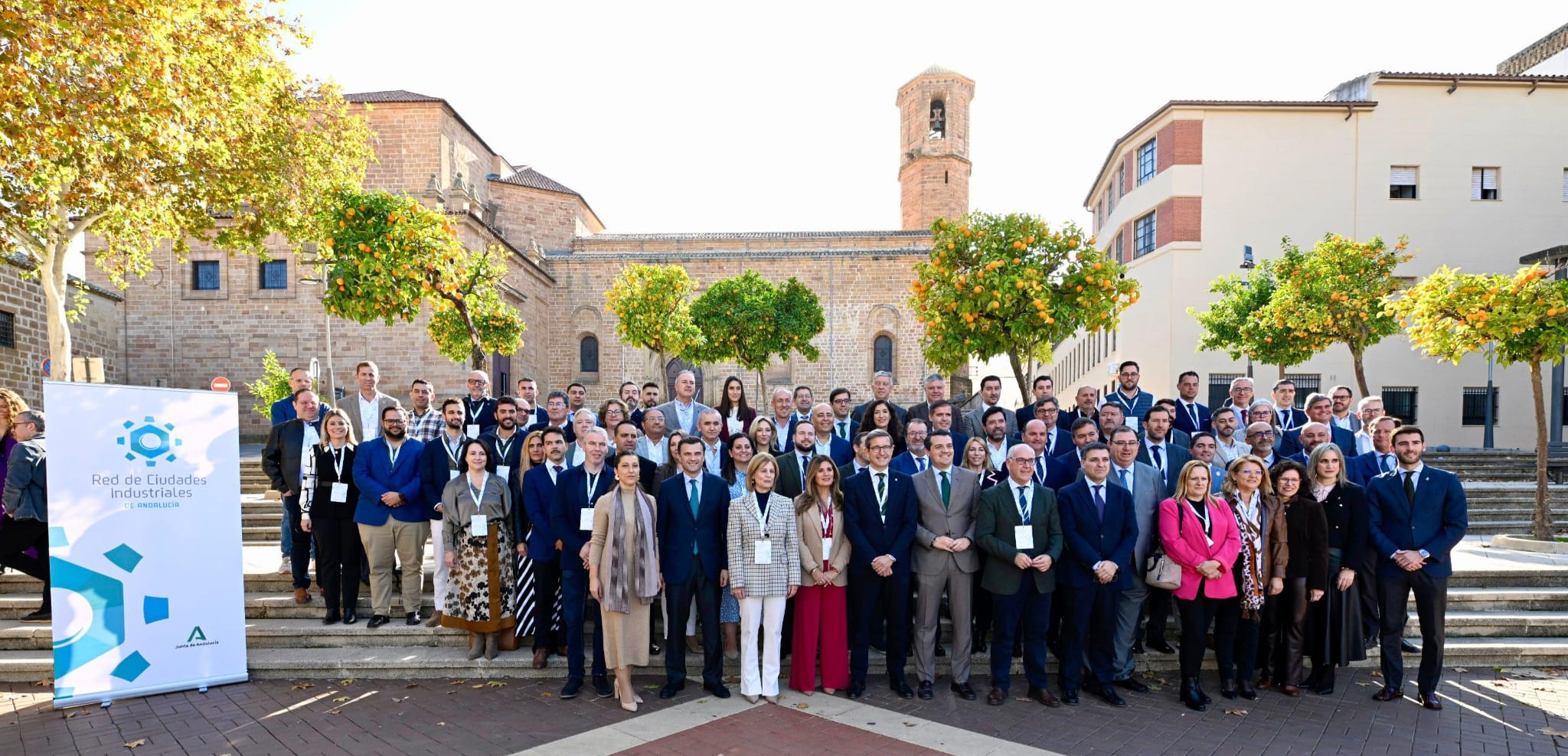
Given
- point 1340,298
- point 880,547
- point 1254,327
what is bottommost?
point 880,547

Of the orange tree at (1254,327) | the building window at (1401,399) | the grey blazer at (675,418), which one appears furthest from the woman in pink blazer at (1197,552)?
the building window at (1401,399)

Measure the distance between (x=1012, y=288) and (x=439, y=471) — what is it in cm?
855

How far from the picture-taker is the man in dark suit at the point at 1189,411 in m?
7.61

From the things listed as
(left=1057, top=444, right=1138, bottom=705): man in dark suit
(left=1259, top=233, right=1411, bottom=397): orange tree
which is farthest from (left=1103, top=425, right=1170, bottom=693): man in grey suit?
(left=1259, top=233, right=1411, bottom=397): orange tree

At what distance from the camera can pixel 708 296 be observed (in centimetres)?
2478

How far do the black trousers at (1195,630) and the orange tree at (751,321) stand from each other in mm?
18832

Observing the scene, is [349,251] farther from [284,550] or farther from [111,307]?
[111,307]

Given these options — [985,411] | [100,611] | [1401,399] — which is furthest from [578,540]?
[1401,399]

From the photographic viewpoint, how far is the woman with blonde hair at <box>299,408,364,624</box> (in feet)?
21.3

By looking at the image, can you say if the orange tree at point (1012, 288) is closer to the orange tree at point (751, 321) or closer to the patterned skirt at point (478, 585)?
the patterned skirt at point (478, 585)

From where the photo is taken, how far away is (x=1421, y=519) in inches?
219

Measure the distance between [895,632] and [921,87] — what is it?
117ft

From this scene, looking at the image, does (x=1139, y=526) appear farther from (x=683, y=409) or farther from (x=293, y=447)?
(x=293, y=447)

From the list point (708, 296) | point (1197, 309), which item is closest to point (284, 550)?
point (708, 296)
